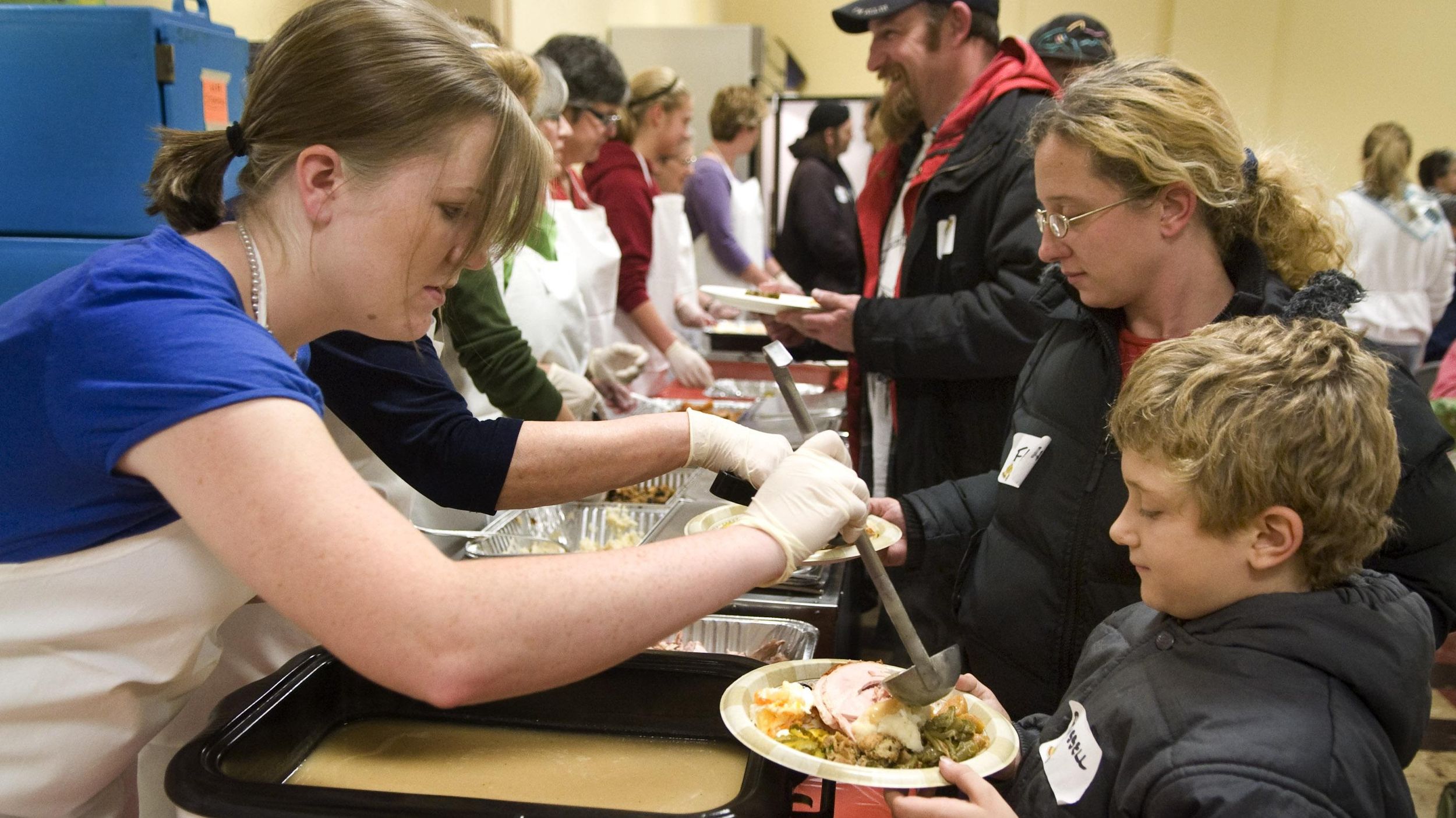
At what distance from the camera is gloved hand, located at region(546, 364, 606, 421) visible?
270 centimetres

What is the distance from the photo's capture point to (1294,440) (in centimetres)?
99

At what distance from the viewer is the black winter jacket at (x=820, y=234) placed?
4.72 metres

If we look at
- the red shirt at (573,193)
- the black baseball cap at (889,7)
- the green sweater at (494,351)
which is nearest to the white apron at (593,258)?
the red shirt at (573,193)

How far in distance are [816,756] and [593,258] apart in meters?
2.64

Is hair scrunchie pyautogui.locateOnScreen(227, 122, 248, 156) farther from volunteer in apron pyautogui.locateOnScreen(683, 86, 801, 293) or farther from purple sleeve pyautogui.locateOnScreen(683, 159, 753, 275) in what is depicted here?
purple sleeve pyautogui.locateOnScreen(683, 159, 753, 275)

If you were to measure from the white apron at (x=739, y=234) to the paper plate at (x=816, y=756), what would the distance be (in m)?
4.36

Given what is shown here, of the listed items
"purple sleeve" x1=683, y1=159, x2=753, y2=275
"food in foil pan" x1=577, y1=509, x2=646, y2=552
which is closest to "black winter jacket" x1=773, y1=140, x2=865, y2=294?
"purple sleeve" x1=683, y1=159, x2=753, y2=275

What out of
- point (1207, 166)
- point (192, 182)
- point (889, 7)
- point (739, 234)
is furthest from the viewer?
point (739, 234)

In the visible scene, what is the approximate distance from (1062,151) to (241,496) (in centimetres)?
115

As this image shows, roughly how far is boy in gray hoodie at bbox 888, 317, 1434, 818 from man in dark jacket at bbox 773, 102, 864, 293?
3.63m

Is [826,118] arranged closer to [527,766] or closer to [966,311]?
[966,311]

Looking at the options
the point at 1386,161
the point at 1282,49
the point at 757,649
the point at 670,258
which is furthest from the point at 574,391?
the point at 1282,49

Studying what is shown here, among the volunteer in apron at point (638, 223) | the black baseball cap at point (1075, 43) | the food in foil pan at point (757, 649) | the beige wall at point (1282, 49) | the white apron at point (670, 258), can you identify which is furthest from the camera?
the beige wall at point (1282, 49)

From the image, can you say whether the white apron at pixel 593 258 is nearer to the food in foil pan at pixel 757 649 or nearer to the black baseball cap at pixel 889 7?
the black baseball cap at pixel 889 7
